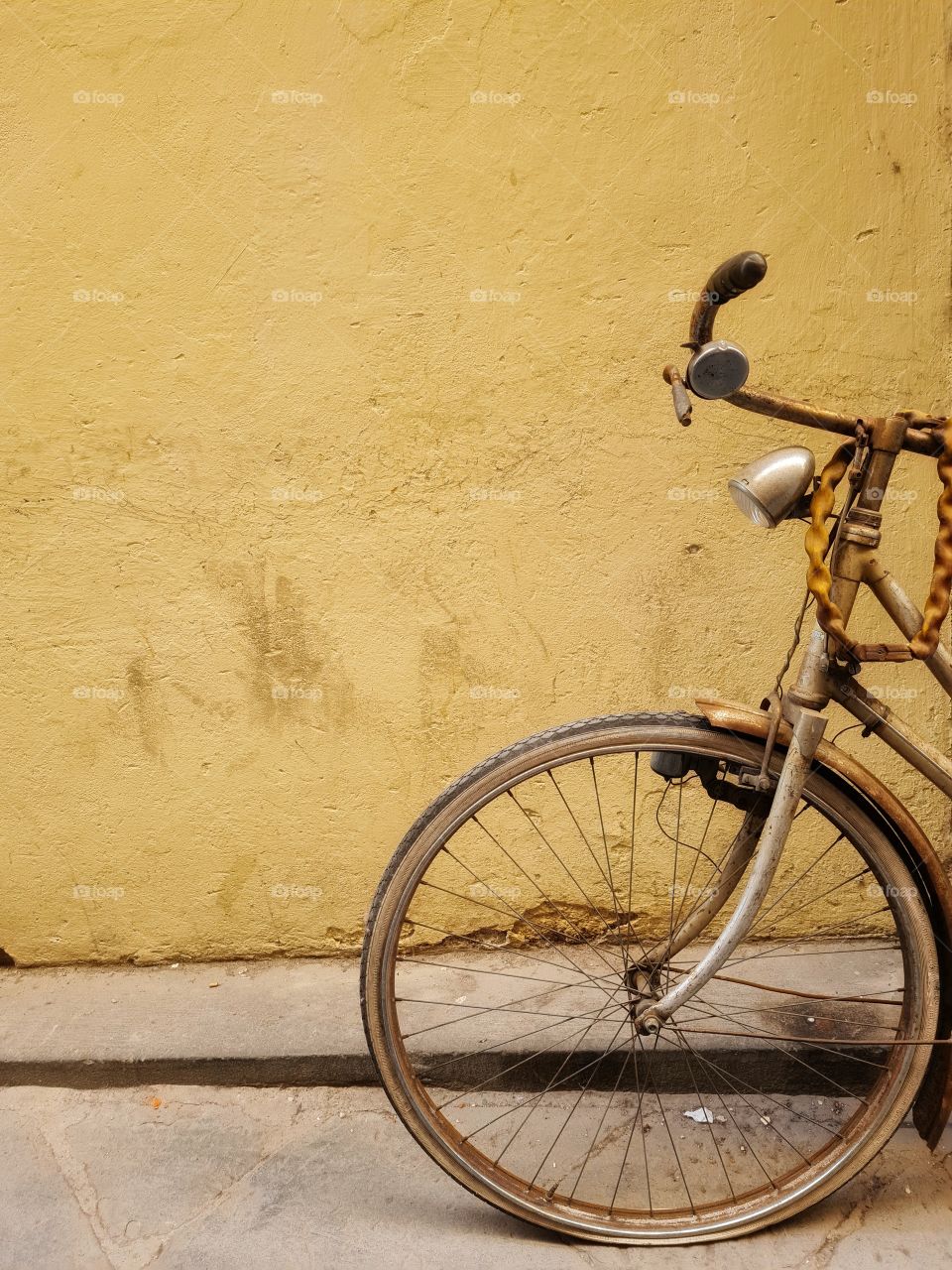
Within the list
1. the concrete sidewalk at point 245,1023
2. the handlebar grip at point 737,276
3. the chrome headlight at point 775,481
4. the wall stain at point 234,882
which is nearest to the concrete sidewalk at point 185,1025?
the concrete sidewalk at point 245,1023

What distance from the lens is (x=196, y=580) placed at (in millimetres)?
2719

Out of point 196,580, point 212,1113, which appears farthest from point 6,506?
point 212,1113

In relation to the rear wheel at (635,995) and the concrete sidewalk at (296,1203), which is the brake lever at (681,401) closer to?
the rear wheel at (635,995)

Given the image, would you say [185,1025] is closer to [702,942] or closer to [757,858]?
[702,942]

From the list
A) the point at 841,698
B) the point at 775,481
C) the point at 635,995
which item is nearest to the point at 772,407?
the point at 775,481

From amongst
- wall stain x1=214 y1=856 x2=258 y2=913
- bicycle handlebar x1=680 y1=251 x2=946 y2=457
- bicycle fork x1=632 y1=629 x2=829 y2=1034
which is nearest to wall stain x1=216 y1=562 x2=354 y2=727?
wall stain x1=214 y1=856 x2=258 y2=913

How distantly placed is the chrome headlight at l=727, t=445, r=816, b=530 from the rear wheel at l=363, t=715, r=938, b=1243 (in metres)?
0.44

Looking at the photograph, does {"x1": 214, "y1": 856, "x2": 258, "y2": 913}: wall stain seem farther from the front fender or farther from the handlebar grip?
the handlebar grip

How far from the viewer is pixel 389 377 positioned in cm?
263

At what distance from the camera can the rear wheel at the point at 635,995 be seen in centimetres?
192

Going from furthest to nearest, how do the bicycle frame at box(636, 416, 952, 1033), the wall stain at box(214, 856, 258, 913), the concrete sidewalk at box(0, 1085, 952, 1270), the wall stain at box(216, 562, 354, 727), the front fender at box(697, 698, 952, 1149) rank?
the wall stain at box(214, 856, 258, 913) < the wall stain at box(216, 562, 354, 727) < the concrete sidewalk at box(0, 1085, 952, 1270) < the front fender at box(697, 698, 952, 1149) < the bicycle frame at box(636, 416, 952, 1033)

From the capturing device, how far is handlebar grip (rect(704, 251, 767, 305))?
4.68 feet

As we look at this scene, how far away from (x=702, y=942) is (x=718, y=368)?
1.88 metres

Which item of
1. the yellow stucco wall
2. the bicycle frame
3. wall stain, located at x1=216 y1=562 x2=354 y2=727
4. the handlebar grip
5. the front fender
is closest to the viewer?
the handlebar grip
